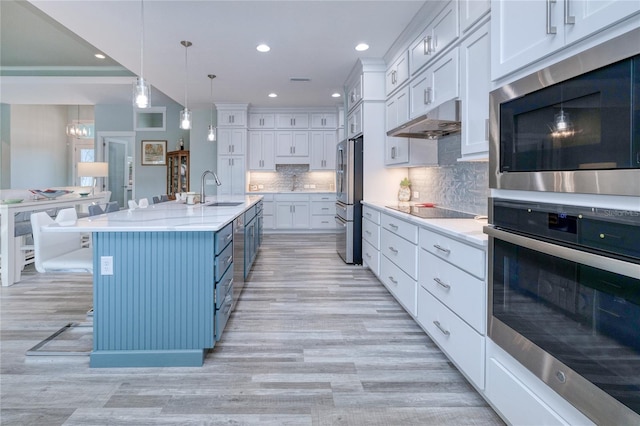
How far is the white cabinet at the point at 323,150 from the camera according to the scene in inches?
316

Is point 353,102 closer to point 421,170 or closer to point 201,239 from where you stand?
point 421,170

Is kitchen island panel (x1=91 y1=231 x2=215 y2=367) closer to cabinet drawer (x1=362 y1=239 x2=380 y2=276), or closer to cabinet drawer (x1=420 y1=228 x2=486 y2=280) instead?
cabinet drawer (x1=420 y1=228 x2=486 y2=280)

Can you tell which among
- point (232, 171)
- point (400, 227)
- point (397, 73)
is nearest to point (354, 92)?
point (397, 73)

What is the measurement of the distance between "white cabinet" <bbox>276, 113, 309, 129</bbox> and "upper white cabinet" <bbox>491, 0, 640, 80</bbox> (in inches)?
258

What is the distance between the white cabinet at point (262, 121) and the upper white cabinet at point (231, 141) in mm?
392

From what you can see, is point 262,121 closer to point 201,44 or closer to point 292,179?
point 292,179

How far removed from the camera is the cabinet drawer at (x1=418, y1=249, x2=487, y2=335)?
5.62 ft

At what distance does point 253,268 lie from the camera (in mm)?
4730

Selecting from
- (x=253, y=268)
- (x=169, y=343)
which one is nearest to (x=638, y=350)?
(x=169, y=343)

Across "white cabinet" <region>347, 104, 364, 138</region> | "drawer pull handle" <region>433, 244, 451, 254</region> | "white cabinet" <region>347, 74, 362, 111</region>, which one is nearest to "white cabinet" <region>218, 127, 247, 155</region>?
"white cabinet" <region>347, 74, 362, 111</region>

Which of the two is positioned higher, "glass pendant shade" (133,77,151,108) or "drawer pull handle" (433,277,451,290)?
"glass pendant shade" (133,77,151,108)

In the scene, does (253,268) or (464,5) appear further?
(253,268)

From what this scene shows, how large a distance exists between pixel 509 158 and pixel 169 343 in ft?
6.73

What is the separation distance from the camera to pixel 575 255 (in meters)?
1.09
